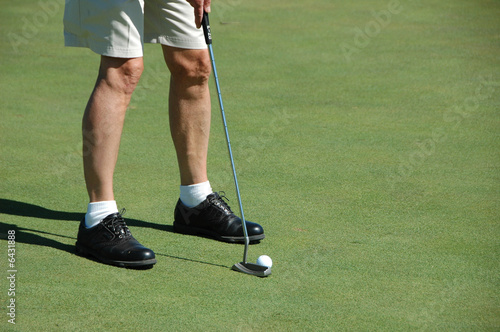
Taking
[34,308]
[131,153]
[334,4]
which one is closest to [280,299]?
[34,308]

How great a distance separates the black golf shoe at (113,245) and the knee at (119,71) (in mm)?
532

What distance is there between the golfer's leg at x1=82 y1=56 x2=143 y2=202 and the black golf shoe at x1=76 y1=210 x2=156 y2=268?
0.13m

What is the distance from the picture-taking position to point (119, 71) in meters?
2.80

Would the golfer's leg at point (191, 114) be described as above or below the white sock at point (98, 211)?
above

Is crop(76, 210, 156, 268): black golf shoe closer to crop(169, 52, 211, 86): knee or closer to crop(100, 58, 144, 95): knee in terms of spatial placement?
crop(100, 58, 144, 95): knee

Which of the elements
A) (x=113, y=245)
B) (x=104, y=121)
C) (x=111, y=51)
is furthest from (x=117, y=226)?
(x=111, y=51)

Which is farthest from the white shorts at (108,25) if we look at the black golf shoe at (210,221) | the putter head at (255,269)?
the putter head at (255,269)

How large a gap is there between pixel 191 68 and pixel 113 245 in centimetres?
85

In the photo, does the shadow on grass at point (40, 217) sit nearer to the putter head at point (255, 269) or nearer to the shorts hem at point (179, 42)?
the putter head at point (255, 269)

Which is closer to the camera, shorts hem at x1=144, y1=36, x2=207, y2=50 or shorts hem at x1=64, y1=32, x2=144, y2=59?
shorts hem at x1=64, y1=32, x2=144, y2=59

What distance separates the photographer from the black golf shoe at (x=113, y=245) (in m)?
2.70

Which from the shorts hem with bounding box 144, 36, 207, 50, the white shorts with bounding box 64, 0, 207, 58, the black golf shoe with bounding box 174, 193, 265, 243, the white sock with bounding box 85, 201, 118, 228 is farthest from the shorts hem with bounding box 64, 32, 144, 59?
the black golf shoe with bounding box 174, 193, 265, 243

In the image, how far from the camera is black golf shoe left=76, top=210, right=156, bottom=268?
106 inches

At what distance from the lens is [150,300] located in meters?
2.44
